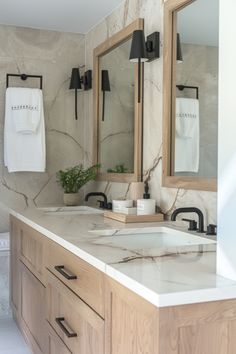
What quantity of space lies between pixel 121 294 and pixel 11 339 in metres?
1.89

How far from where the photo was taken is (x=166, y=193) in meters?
2.24

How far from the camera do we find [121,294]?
3.78ft

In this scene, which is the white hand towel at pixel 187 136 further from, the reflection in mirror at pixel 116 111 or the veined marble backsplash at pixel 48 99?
the veined marble backsplash at pixel 48 99

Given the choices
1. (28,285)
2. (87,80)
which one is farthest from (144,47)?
(28,285)

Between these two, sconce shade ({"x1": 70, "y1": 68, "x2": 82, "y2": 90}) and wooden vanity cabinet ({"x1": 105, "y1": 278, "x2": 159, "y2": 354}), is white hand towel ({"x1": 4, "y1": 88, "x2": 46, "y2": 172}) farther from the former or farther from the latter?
wooden vanity cabinet ({"x1": 105, "y1": 278, "x2": 159, "y2": 354})

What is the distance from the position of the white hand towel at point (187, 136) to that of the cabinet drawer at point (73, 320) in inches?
32.6

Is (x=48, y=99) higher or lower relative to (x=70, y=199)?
higher

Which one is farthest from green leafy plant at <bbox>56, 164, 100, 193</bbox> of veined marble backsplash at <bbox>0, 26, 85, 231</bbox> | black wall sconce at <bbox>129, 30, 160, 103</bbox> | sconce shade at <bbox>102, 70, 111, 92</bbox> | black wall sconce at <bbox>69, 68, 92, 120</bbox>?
black wall sconce at <bbox>129, 30, 160, 103</bbox>

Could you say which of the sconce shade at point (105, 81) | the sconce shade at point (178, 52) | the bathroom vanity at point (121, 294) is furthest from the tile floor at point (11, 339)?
the sconce shade at point (178, 52)

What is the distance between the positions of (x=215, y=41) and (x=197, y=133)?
16.4 inches

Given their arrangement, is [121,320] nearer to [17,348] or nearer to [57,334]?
[57,334]

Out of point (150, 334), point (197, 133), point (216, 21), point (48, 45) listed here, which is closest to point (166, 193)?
point (197, 133)

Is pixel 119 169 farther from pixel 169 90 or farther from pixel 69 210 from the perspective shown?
pixel 169 90

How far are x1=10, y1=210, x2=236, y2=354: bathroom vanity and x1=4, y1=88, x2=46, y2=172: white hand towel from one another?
0.97 meters
